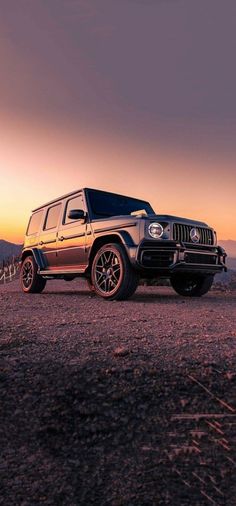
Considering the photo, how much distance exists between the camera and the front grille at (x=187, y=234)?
5719 mm

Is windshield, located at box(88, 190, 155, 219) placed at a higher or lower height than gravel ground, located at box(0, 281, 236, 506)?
higher

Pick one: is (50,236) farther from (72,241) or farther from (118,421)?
(118,421)

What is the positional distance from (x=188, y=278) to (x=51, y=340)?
444 cm

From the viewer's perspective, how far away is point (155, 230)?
553cm

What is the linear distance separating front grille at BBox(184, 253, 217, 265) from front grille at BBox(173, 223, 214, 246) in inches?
9.9

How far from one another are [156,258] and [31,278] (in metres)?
3.78

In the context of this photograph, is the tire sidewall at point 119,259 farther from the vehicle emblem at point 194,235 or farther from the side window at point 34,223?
the side window at point 34,223

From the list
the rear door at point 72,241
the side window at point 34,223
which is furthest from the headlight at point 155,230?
the side window at point 34,223

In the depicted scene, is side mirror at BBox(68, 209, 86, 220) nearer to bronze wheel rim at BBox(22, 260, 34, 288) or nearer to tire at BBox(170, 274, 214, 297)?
tire at BBox(170, 274, 214, 297)

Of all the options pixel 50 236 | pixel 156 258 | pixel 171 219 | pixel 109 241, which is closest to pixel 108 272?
pixel 109 241

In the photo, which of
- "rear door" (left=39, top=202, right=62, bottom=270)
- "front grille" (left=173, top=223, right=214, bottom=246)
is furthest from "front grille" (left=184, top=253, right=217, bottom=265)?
"rear door" (left=39, top=202, right=62, bottom=270)

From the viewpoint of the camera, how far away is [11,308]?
16.5 feet

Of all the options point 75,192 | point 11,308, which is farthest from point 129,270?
point 75,192

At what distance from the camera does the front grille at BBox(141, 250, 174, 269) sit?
5.43 meters
